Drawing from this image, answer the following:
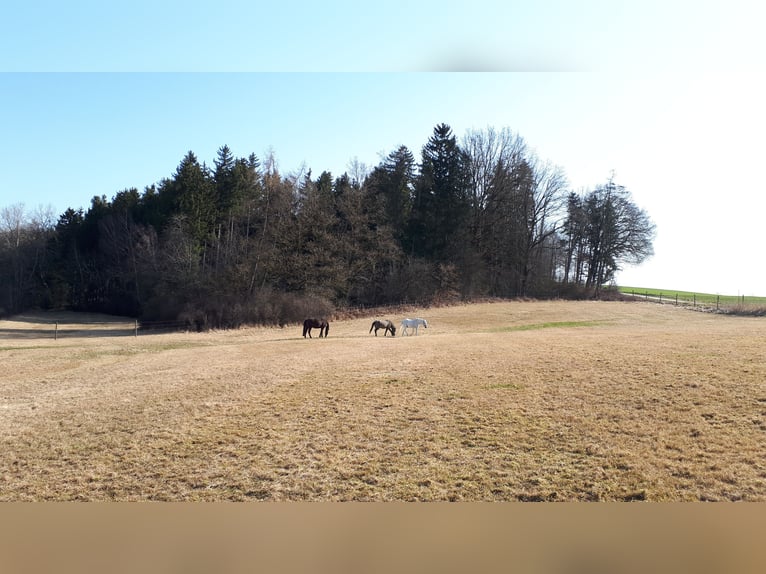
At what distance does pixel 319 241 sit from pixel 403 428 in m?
33.8

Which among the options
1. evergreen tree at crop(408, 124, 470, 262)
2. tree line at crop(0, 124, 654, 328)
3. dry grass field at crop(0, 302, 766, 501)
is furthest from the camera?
evergreen tree at crop(408, 124, 470, 262)

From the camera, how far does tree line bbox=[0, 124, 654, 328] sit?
38.4m

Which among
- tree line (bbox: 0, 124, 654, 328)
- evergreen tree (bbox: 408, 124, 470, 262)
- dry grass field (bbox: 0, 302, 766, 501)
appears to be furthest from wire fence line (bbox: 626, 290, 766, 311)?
dry grass field (bbox: 0, 302, 766, 501)

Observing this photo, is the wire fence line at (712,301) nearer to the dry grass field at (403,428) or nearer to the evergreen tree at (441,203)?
the evergreen tree at (441,203)

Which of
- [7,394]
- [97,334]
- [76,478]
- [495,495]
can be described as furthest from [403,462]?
[97,334]

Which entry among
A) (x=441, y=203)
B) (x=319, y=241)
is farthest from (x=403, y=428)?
(x=441, y=203)

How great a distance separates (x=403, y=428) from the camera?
24.5ft

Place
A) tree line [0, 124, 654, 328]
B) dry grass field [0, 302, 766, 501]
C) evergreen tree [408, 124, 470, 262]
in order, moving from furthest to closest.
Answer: evergreen tree [408, 124, 470, 262] < tree line [0, 124, 654, 328] < dry grass field [0, 302, 766, 501]

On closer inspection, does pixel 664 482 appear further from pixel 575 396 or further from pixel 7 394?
pixel 7 394

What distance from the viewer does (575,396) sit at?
9188mm

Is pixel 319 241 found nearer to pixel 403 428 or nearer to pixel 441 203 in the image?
pixel 441 203

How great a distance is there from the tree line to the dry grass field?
74.1ft

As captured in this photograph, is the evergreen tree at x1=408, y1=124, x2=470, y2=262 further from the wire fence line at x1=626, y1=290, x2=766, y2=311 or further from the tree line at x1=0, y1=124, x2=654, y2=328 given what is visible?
the wire fence line at x1=626, y1=290, x2=766, y2=311

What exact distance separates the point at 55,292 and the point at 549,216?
58808 mm
